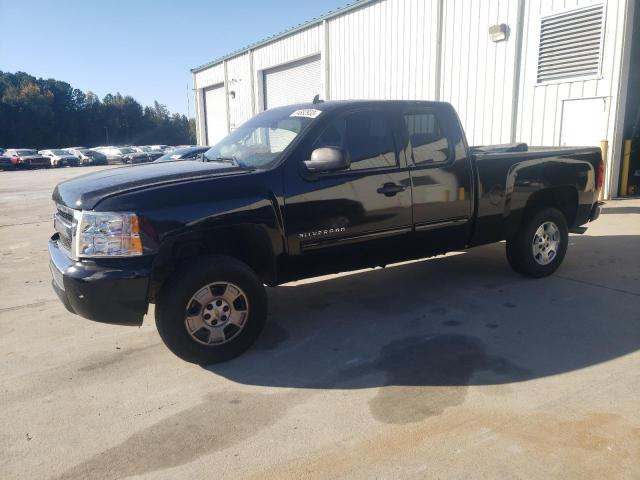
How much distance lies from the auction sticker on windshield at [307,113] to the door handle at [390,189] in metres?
0.82

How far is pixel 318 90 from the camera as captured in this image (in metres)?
20.5

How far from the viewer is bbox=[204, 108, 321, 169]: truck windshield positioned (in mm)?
4219

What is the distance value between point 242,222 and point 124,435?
5.12 ft

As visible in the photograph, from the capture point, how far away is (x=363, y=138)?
14.5 ft

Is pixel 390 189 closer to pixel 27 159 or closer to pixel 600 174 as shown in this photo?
pixel 600 174

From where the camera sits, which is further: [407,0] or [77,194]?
[407,0]

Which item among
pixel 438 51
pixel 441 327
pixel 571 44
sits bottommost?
pixel 441 327

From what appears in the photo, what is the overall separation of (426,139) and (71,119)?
293 feet

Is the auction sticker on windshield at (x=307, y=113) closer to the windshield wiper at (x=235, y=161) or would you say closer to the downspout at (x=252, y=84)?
the windshield wiper at (x=235, y=161)

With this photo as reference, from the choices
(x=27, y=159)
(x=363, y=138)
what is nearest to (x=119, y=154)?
(x=27, y=159)

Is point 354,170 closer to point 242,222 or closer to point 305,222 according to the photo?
point 305,222

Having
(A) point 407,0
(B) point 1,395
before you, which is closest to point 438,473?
(B) point 1,395

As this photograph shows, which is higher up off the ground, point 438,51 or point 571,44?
point 438,51

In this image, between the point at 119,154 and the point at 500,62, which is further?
the point at 119,154
